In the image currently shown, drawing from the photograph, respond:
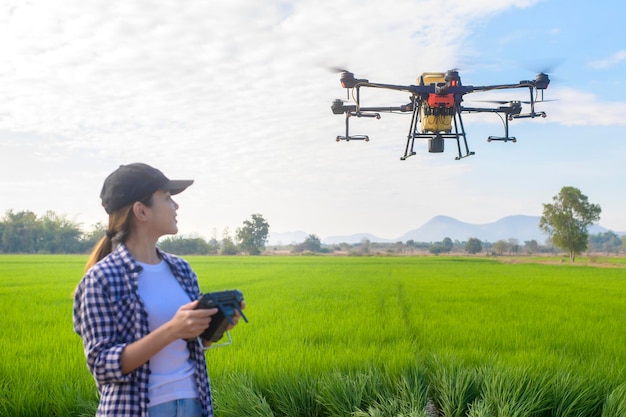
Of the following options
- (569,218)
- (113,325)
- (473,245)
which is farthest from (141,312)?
(473,245)

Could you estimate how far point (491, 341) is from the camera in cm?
695

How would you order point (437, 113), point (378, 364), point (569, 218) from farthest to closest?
point (569, 218) → point (437, 113) → point (378, 364)

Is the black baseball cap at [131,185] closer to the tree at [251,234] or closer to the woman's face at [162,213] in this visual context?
the woman's face at [162,213]

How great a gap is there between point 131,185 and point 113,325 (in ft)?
1.72

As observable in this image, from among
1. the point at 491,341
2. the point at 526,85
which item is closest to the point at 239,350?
the point at 491,341

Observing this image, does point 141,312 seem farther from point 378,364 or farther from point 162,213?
point 378,364

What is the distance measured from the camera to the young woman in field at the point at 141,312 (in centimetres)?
197

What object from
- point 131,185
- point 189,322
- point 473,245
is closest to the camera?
point 189,322

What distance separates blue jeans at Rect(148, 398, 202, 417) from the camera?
207 cm

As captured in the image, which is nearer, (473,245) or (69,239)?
(69,239)

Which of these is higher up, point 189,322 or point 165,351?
point 189,322

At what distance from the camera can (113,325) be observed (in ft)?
6.64

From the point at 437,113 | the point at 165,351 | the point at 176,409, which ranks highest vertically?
the point at 437,113

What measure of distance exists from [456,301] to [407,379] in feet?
24.5
